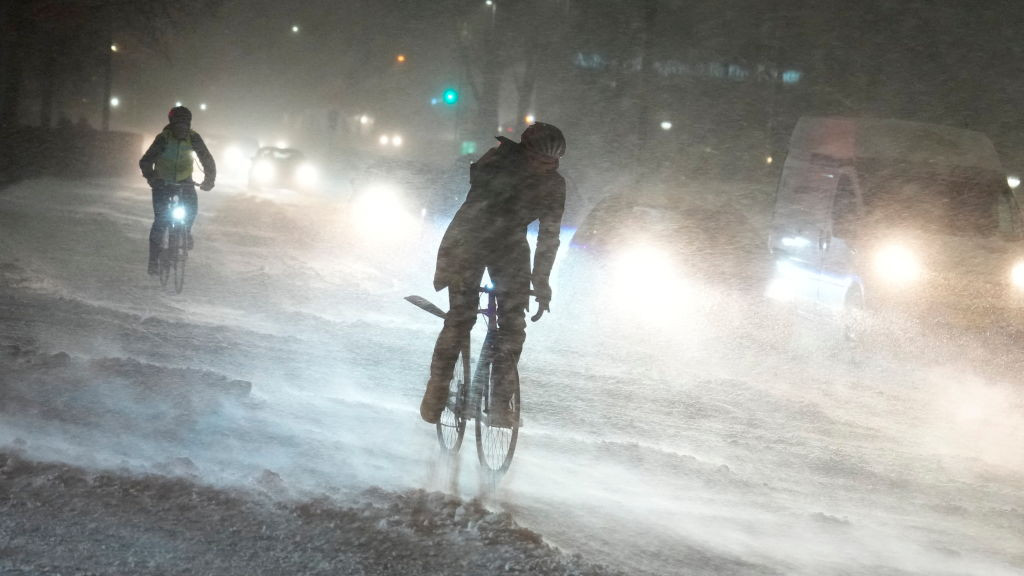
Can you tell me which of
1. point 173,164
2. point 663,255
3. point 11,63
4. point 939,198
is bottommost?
point 663,255

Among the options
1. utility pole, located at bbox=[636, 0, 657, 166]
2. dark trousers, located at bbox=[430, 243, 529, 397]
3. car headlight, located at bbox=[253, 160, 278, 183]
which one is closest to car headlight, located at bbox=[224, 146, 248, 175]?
car headlight, located at bbox=[253, 160, 278, 183]

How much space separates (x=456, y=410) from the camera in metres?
6.20

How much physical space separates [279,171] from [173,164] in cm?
3247

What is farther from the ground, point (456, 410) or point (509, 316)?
point (509, 316)

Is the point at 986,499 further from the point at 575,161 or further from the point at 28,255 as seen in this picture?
the point at 575,161

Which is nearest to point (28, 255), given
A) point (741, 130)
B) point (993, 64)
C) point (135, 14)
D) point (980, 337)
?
point (980, 337)

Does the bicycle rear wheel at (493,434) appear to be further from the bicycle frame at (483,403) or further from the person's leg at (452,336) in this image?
the person's leg at (452,336)

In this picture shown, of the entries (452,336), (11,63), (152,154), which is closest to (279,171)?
(11,63)

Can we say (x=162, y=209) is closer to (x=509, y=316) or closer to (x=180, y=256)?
(x=180, y=256)

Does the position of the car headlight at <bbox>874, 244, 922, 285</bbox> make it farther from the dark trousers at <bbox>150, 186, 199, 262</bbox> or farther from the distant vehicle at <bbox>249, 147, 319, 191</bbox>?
the distant vehicle at <bbox>249, 147, 319, 191</bbox>

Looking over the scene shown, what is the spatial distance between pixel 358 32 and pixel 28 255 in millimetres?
63747

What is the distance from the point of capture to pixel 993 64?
26.1 meters

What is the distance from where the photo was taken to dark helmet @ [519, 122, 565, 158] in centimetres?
568

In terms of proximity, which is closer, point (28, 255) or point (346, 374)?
point (346, 374)
